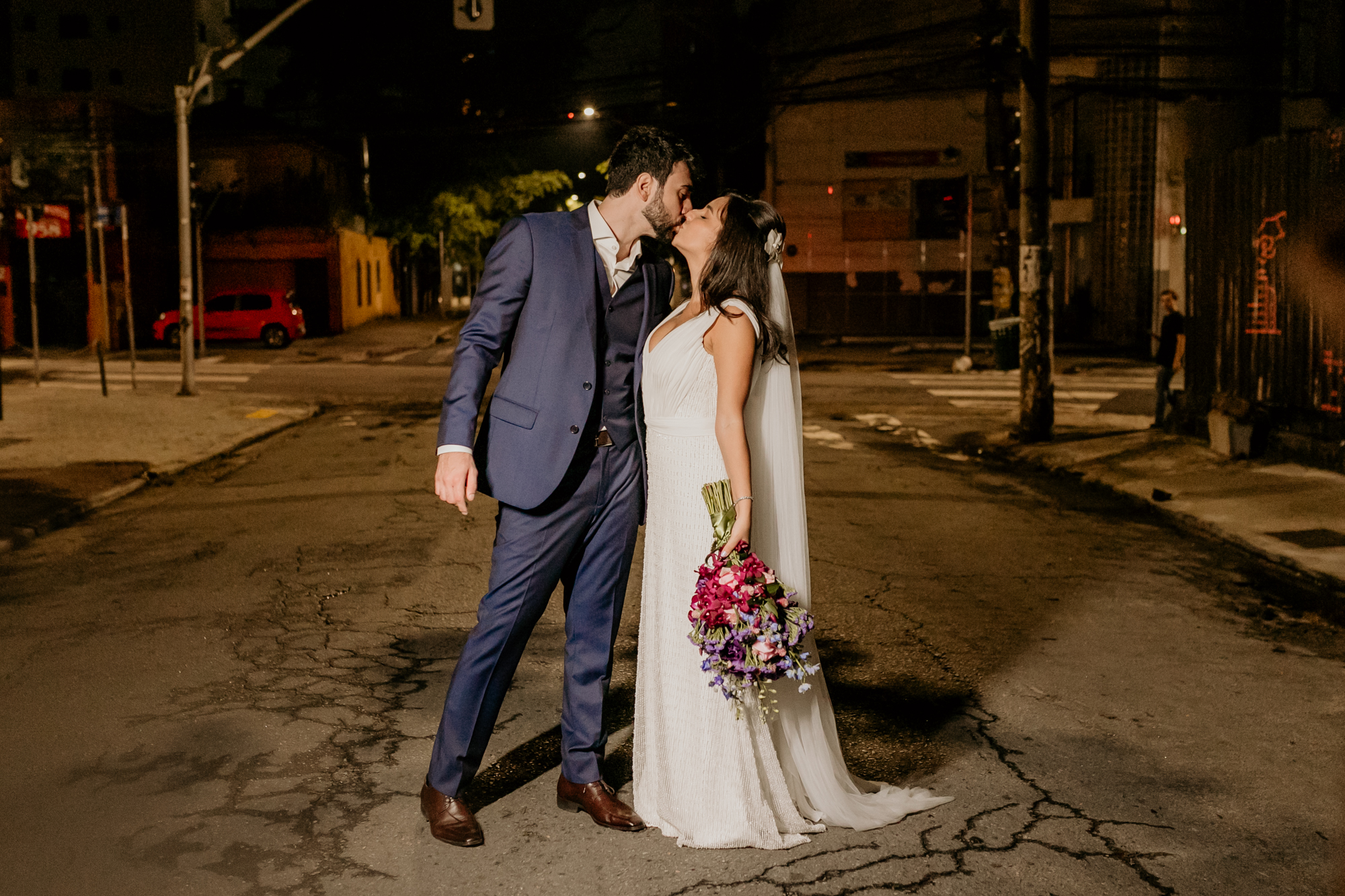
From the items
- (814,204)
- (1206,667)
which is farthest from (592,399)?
(814,204)

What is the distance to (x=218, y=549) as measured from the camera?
8359 millimetres

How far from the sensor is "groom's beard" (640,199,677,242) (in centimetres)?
374

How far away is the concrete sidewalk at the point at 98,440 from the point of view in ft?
33.0

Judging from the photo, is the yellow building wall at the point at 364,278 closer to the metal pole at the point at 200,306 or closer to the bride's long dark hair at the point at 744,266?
the metal pole at the point at 200,306

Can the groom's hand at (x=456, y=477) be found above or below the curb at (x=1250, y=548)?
above

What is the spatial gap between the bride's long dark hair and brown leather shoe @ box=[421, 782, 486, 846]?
5.50ft

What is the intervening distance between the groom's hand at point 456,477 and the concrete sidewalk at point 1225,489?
5306 millimetres

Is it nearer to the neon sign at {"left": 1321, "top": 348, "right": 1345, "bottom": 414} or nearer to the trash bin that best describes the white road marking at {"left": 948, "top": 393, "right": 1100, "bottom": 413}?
the trash bin

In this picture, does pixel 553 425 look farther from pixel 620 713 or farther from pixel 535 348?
pixel 620 713

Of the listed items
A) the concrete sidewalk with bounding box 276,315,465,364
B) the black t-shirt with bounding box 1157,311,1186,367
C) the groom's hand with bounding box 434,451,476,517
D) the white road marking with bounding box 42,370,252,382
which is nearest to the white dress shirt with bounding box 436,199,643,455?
the groom's hand with bounding box 434,451,476,517

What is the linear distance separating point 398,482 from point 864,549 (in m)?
4.88

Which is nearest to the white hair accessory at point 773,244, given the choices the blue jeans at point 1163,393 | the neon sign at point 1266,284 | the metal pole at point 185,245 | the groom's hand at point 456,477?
the groom's hand at point 456,477

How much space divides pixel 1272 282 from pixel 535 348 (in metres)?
9.97

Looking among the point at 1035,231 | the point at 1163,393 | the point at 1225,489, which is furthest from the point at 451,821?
the point at 1163,393
